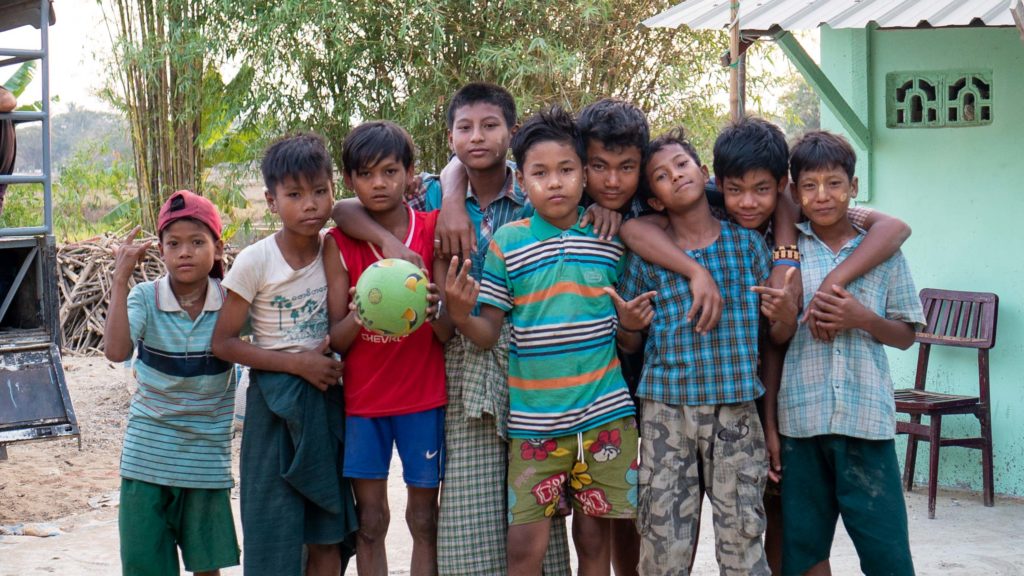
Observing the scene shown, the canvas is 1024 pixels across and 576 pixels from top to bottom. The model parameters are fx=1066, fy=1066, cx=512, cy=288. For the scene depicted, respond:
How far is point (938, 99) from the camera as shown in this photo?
17.3 feet

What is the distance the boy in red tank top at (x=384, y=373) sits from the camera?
9.69ft

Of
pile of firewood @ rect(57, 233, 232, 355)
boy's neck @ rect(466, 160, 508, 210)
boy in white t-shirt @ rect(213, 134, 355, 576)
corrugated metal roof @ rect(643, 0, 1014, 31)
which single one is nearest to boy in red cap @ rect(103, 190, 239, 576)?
boy in white t-shirt @ rect(213, 134, 355, 576)

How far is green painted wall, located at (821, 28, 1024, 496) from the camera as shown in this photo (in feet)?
16.6

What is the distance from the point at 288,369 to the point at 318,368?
0.27 ft

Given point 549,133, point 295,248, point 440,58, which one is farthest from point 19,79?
point 549,133

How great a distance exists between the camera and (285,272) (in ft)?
9.74

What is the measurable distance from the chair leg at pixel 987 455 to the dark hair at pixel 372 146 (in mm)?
3476

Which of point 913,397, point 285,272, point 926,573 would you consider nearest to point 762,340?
point 285,272

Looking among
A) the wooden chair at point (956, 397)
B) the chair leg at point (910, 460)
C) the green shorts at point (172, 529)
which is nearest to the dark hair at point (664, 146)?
the green shorts at point (172, 529)

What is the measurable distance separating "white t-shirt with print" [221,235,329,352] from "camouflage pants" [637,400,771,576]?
0.98 meters

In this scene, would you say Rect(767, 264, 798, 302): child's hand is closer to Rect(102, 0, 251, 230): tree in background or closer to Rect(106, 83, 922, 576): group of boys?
Rect(106, 83, 922, 576): group of boys

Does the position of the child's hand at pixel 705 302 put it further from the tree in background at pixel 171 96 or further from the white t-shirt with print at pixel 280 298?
the tree in background at pixel 171 96

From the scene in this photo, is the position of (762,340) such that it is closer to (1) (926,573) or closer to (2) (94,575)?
(1) (926,573)

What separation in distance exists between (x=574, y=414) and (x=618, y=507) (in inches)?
11.2
